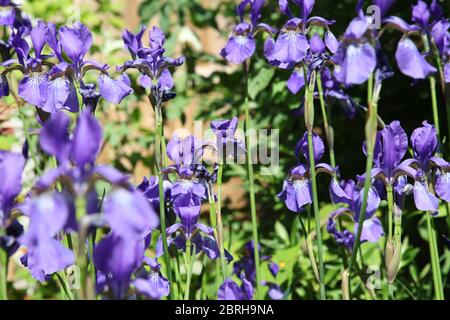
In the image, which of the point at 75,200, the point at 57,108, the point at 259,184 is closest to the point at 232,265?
the point at 259,184

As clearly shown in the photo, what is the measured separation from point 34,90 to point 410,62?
971mm

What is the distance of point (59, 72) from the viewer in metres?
1.69

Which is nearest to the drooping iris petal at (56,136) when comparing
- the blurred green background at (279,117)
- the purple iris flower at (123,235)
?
the purple iris flower at (123,235)

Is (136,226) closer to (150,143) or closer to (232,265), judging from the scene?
(232,265)

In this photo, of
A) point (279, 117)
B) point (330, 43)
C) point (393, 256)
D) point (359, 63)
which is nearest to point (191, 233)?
point (393, 256)

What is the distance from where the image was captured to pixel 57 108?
1.73 metres

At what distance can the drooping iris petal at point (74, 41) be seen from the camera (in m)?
1.69

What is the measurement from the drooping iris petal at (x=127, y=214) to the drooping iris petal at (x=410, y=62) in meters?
0.68

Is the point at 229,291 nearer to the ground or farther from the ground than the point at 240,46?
nearer to the ground

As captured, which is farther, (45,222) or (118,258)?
(118,258)

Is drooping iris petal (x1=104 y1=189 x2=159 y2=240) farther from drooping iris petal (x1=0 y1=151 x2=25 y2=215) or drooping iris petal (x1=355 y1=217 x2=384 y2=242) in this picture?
drooping iris petal (x1=355 y1=217 x2=384 y2=242)

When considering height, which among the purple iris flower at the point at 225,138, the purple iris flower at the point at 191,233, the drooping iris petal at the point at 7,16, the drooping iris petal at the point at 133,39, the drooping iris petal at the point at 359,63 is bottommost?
the purple iris flower at the point at 191,233

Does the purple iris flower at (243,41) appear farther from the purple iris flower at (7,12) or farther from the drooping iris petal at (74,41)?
the purple iris flower at (7,12)

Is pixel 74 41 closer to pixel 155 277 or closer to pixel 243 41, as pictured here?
pixel 243 41
